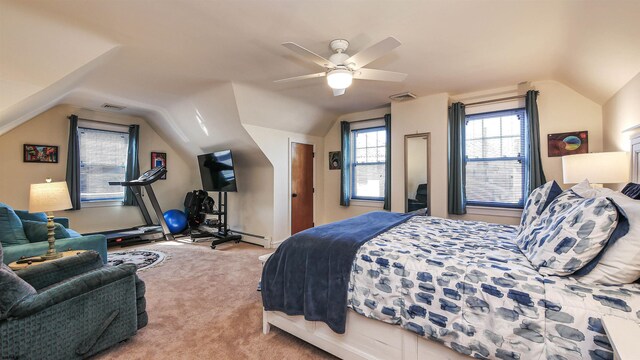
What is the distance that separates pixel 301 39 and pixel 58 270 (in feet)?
8.85

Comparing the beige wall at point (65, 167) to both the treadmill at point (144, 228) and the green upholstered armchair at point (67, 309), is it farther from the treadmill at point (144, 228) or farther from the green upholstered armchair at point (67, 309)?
the green upholstered armchair at point (67, 309)

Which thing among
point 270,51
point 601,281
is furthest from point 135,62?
point 601,281

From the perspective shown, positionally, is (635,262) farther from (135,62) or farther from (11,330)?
(135,62)

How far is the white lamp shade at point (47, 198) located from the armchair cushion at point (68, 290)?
89 cm

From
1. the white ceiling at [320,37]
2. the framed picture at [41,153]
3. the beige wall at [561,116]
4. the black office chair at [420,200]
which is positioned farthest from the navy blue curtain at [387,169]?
the framed picture at [41,153]

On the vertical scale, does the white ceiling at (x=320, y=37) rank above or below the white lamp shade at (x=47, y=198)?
above

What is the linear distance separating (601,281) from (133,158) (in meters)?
6.53

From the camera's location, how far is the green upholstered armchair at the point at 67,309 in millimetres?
1469

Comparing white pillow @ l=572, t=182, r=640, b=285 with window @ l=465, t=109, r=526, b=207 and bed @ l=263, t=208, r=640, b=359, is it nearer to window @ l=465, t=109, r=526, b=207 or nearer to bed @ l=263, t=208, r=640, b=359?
bed @ l=263, t=208, r=640, b=359

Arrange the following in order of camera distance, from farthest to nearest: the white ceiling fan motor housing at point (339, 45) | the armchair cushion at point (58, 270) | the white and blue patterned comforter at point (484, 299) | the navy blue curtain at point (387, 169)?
the navy blue curtain at point (387, 169) → the white ceiling fan motor housing at point (339, 45) → the armchair cushion at point (58, 270) → the white and blue patterned comforter at point (484, 299)

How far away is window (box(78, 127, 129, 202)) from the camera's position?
4859 mm

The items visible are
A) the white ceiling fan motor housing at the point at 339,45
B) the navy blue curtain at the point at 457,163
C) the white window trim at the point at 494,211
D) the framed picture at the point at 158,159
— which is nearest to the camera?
the white ceiling fan motor housing at the point at 339,45

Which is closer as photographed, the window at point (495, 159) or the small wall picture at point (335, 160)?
the window at point (495, 159)

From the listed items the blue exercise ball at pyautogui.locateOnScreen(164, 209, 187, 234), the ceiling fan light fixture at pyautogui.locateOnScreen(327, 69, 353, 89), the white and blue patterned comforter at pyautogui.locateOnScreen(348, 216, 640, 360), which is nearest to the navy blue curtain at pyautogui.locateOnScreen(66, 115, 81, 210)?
the blue exercise ball at pyautogui.locateOnScreen(164, 209, 187, 234)
